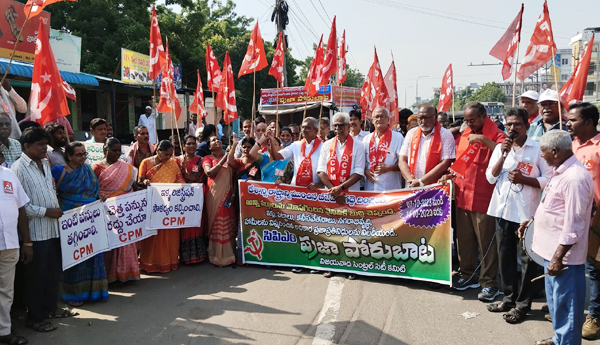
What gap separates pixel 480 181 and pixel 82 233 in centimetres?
423

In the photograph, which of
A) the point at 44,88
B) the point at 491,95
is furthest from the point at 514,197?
the point at 491,95

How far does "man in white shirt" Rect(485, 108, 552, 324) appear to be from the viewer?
13.9 ft

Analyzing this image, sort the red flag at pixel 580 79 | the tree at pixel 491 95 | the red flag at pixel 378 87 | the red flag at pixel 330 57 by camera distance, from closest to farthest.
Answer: the red flag at pixel 580 79
the red flag at pixel 330 57
the red flag at pixel 378 87
the tree at pixel 491 95

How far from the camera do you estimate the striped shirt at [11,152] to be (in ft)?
14.4

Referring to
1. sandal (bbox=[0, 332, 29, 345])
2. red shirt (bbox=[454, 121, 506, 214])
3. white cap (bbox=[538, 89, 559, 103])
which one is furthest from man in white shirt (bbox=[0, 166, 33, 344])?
white cap (bbox=[538, 89, 559, 103])

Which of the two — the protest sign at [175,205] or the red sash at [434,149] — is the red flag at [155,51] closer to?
the protest sign at [175,205]

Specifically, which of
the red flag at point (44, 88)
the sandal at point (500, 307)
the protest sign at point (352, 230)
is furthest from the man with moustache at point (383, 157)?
the red flag at point (44, 88)

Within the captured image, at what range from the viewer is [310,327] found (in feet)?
13.3

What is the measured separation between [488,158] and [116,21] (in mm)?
18498

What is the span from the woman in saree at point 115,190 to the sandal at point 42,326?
112 centimetres

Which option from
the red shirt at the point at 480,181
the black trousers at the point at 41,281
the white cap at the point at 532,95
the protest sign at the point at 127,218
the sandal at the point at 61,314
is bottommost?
the sandal at the point at 61,314

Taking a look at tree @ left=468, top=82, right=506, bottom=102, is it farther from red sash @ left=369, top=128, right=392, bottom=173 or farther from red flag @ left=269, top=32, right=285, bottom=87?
red sash @ left=369, top=128, right=392, bottom=173

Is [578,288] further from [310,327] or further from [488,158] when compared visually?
[310,327]

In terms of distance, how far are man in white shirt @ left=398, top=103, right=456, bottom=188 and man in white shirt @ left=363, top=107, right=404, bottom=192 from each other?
343 mm
